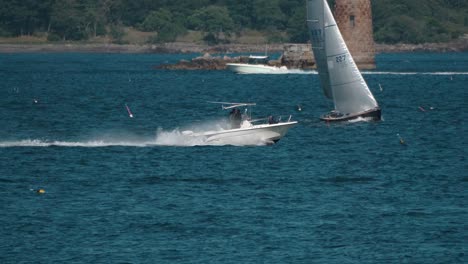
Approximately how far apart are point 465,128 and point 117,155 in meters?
29.0

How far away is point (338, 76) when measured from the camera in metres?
88.4

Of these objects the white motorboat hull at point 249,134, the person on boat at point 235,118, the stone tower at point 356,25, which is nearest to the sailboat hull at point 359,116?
Result: the white motorboat hull at point 249,134

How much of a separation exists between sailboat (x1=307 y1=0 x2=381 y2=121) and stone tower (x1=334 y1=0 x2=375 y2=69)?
2989 inches

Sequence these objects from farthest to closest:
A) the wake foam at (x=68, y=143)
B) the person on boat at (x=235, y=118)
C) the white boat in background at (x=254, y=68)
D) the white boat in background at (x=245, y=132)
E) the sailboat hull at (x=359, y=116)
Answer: the white boat in background at (x=254, y=68), the sailboat hull at (x=359, y=116), the wake foam at (x=68, y=143), the white boat in background at (x=245, y=132), the person on boat at (x=235, y=118)

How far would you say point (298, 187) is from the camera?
186 ft

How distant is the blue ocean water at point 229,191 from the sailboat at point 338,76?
1.40 meters

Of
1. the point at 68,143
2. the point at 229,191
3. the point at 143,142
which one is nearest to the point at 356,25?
the point at 143,142

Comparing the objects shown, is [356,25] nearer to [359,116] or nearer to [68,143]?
[359,116]

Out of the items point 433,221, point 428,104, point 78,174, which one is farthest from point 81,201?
point 428,104

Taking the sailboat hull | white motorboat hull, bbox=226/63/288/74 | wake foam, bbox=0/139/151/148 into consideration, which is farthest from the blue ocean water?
white motorboat hull, bbox=226/63/288/74

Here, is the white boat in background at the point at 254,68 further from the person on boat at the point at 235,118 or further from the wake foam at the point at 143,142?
the person on boat at the point at 235,118

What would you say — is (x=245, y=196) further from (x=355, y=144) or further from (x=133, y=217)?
(x=355, y=144)

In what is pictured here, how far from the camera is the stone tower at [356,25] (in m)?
168

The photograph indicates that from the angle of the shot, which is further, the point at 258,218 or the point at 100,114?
the point at 100,114
